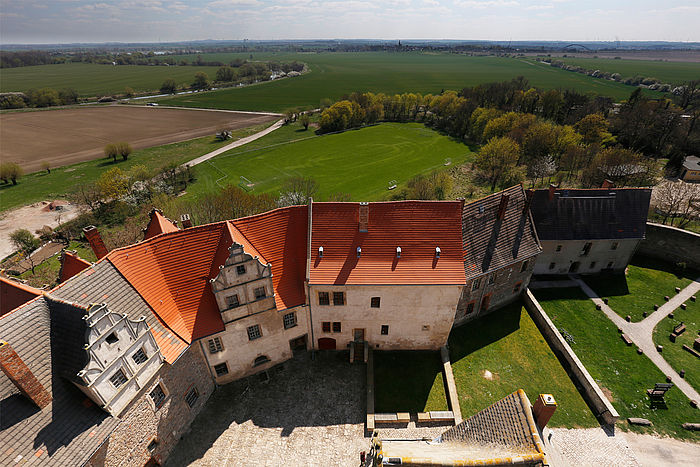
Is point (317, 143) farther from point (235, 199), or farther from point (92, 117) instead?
point (92, 117)

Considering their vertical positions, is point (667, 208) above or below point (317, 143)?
above

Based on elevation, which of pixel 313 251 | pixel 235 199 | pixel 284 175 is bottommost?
pixel 284 175

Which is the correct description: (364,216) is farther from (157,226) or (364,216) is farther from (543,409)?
(157,226)

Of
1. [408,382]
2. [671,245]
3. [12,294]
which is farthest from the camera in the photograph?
[671,245]

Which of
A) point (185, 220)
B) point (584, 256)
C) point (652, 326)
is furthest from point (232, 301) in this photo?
point (652, 326)

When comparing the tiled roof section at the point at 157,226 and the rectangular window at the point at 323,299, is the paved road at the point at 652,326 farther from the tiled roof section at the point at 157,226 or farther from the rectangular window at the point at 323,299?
the tiled roof section at the point at 157,226

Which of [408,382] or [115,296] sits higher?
[115,296]

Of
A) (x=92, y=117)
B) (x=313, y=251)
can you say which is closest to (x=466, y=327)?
(x=313, y=251)
